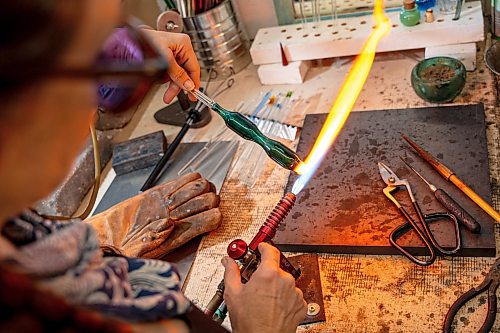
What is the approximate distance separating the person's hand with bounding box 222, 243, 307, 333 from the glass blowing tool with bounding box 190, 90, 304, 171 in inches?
13.4

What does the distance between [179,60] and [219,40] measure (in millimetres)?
602

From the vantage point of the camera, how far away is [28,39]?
419mm

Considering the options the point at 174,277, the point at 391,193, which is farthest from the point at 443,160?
the point at 174,277

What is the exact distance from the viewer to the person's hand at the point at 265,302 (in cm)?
96

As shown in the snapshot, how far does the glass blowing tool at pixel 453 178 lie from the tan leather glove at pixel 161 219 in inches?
22.2

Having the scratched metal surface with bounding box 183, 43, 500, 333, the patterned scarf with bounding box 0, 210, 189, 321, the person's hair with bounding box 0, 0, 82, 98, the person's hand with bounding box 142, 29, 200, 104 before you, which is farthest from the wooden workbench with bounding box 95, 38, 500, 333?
the person's hair with bounding box 0, 0, 82, 98

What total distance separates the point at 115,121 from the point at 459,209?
1.30 metres

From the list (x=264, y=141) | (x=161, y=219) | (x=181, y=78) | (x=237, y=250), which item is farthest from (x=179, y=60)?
(x=237, y=250)

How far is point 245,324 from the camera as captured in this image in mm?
953

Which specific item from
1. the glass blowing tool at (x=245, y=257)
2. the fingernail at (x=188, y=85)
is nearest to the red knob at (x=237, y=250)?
the glass blowing tool at (x=245, y=257)

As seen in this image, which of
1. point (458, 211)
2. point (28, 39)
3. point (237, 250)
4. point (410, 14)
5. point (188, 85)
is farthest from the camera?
point (410, 14)

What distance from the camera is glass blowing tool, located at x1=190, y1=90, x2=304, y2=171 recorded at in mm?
1307

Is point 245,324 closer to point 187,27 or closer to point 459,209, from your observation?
point 459,209

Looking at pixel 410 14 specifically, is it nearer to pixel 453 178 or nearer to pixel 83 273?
pixel 453 178
